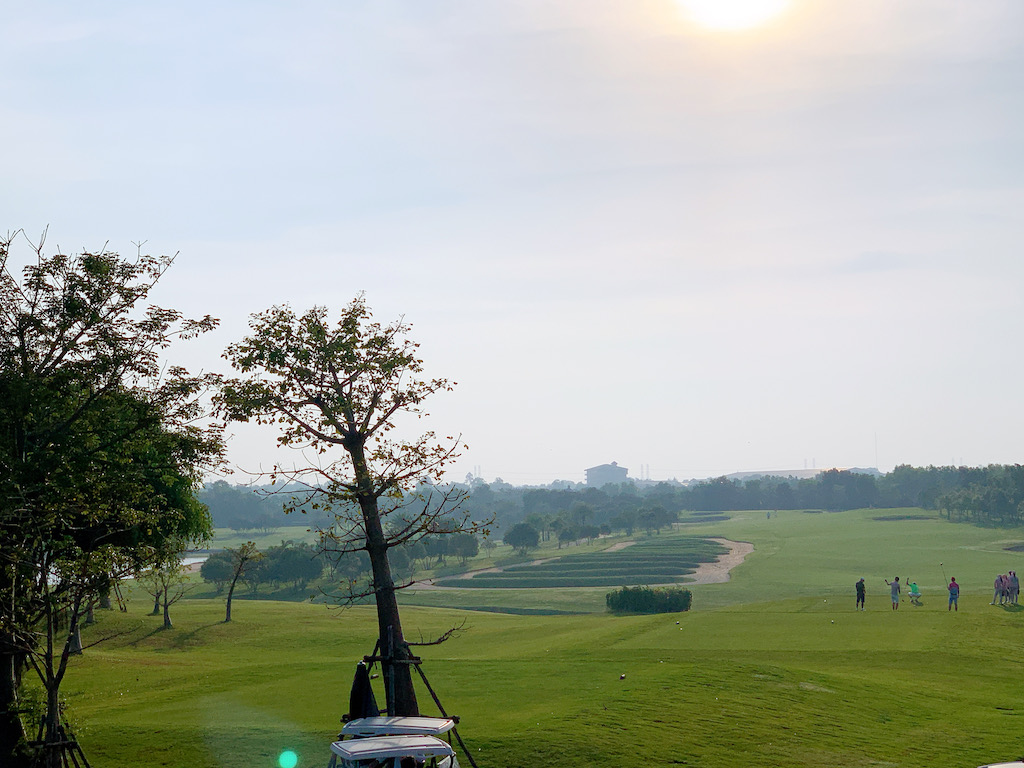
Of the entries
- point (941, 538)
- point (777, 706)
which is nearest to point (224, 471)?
point (777, 706)

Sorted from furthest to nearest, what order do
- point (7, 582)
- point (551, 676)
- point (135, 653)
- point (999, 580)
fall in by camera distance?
point (135, 653) < point (999, 580) < point (551, 676) < point (7, 582)

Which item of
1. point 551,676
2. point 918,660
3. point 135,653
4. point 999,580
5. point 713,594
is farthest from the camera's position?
point 713,594

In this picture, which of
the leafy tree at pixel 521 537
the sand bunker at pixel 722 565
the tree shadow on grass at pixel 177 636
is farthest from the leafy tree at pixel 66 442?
the leafy tree at pixel 521 537

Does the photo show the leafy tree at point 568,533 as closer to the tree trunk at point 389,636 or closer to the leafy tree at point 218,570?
the leafy tree at point 218,570

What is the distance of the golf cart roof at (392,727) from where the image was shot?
1702 cm

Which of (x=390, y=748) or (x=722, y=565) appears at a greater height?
(x=390, y=748)

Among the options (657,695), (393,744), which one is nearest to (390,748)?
(393,744)

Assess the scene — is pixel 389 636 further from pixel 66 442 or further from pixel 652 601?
pixel 652 601

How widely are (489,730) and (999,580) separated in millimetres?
39369

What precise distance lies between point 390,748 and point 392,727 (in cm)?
164

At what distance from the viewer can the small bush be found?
2790 inches

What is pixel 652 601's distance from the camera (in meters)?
71.7

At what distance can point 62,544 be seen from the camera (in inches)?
883

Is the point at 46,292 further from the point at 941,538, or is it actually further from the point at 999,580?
the point at 941,538
